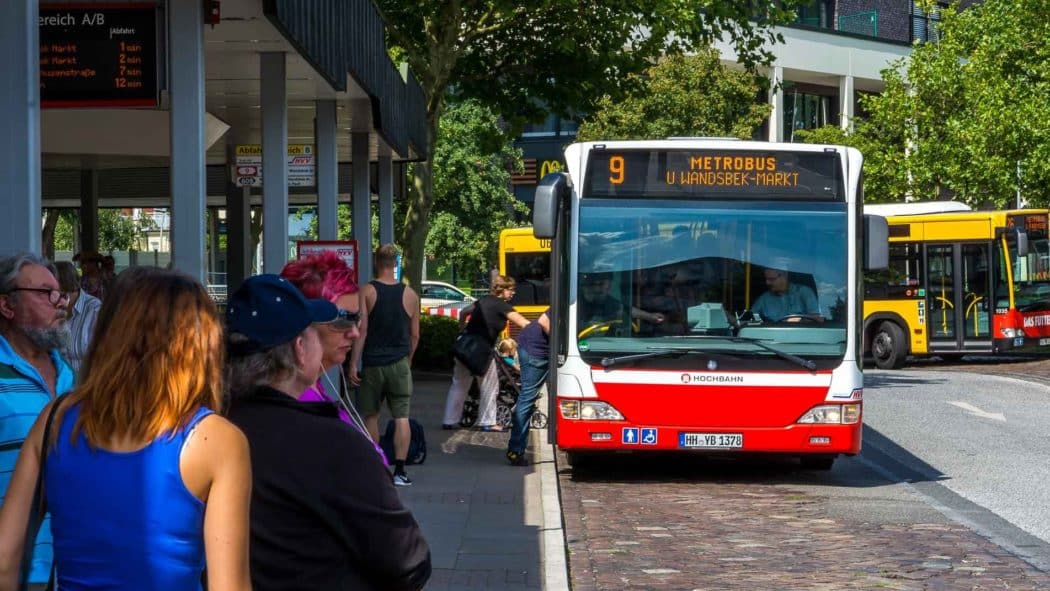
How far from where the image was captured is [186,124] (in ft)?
30.9

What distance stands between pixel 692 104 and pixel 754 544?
31898 mm

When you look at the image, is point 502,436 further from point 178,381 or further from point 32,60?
point 178,381

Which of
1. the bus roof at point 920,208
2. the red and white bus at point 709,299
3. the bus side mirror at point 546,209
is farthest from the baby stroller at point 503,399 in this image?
the bus roof at point 920,208

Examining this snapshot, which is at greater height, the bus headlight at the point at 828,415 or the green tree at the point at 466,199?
the green tree at the point at 466,199

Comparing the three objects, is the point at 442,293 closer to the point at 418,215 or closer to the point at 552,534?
the point at 418,215

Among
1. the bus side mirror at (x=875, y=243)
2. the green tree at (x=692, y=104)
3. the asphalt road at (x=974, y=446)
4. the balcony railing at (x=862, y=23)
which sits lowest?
the asphalt road at (x=974, y=446)

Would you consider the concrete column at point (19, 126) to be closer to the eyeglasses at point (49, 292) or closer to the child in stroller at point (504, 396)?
the eyeglasses at point (49, 292)

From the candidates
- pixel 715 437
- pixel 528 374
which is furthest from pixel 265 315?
pixel 528 374

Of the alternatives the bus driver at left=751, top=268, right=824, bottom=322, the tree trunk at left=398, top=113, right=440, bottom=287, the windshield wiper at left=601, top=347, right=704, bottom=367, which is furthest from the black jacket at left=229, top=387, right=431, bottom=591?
the tree trunk at left=398, top=113, right=440, bottom=287

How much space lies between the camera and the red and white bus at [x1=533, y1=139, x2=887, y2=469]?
11742 mm

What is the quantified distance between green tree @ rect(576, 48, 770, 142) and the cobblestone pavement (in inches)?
1129

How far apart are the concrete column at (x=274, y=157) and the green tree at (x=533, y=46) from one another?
31.7 ft

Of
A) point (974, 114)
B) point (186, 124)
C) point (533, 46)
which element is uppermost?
point (533, 46)

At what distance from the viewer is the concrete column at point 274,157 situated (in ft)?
42.4
